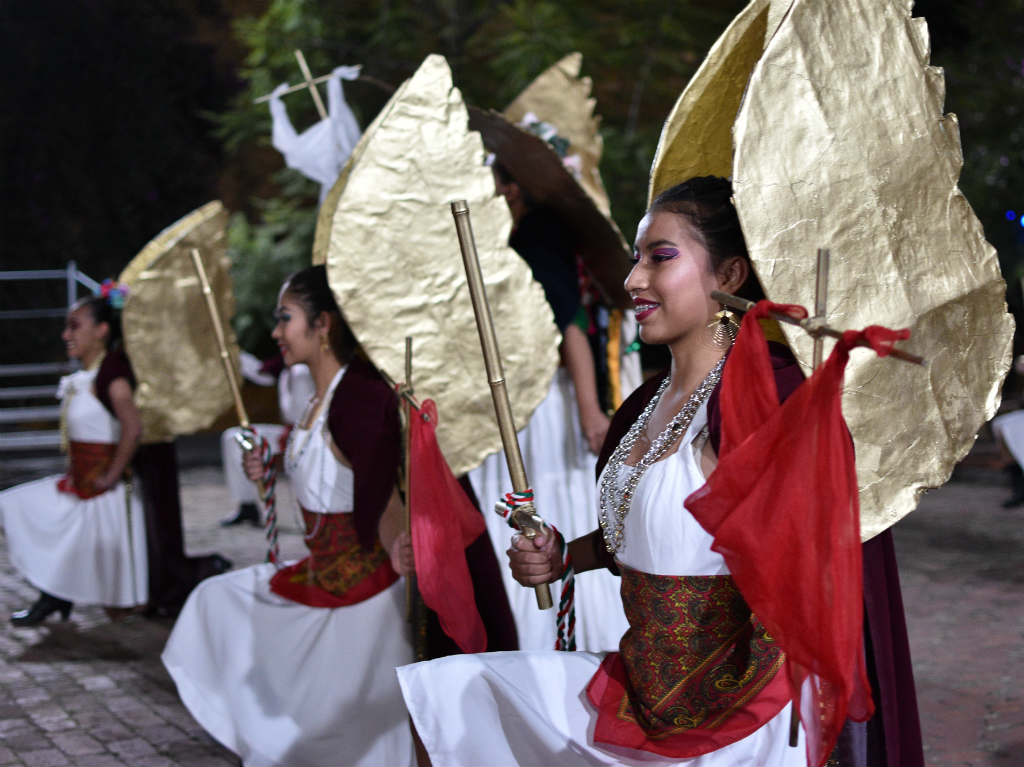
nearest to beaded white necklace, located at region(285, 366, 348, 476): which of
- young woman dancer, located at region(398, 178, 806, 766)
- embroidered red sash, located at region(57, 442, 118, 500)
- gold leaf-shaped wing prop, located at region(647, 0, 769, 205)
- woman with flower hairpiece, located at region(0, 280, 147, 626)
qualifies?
gold leaf-shaped wing prop, located at region(647, 0, 769, 205)

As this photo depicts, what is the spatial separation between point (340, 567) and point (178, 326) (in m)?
2.51

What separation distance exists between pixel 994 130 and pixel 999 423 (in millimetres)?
5014

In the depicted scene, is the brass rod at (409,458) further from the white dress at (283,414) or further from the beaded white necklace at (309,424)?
the white dress at (283,414)

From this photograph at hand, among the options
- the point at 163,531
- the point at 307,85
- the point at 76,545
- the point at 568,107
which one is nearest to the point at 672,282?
the point at 307,85

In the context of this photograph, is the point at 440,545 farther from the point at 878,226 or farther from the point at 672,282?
the point at 878,226

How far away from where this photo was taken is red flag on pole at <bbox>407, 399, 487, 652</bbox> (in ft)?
8.74

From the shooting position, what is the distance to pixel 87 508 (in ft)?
19.8

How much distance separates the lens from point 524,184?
4027 mm

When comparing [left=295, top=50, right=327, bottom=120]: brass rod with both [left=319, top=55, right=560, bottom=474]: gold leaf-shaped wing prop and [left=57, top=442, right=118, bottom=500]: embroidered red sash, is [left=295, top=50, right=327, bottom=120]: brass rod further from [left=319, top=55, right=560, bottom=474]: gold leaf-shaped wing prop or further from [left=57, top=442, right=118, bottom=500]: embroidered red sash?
[left=57, top=442, right=118, bottom=500]: embroidered red sash

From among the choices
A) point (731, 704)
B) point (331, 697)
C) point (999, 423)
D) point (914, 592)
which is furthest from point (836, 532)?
point (999, 423)

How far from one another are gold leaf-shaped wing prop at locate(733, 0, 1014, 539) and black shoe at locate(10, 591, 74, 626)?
5.08 metres

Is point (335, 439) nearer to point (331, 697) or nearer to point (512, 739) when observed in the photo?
point (331, 697)

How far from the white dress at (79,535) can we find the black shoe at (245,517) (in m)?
3.10

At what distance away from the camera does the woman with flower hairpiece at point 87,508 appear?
593 centimetres
